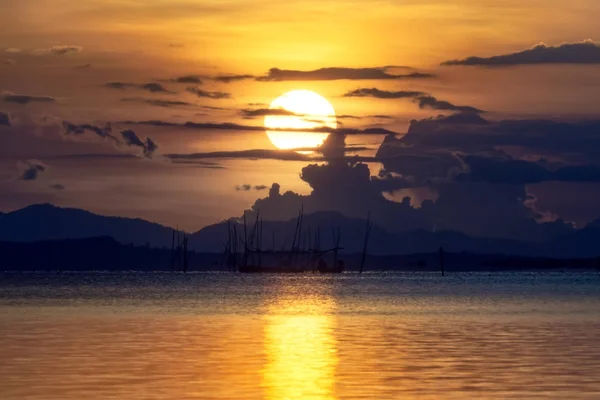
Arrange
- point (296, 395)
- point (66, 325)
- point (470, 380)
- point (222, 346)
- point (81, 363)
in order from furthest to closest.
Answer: point (66, 325)
point (222, 346)
point (81, 363)
point (470, 380)
point (296, 395)

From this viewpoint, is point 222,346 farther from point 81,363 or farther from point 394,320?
point 394,320

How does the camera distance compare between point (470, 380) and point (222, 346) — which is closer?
point (470, 380)

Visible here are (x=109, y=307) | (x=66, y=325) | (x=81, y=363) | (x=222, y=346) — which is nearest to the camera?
(x=81, y=363)

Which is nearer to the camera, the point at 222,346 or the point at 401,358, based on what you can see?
the point at 401,358

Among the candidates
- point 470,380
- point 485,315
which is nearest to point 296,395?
point 470,380

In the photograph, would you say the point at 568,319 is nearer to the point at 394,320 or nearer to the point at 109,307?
the point at 394,320

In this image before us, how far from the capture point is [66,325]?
66000 millimetres

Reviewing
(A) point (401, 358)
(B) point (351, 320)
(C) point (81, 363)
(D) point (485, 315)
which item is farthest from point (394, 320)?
(C) point (81, 363)

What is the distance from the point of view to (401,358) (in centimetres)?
4416

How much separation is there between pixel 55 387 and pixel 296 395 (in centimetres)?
705

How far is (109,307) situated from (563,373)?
56.0m

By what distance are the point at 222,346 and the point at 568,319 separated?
92.5 ft

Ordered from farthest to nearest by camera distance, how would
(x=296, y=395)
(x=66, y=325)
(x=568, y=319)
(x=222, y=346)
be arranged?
(x=568, y=319)
(x=66, y=325)
(x=222, y=346)
(x=296, y=395)

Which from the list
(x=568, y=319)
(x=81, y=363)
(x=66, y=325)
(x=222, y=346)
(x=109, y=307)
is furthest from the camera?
(x=109, y=307)
